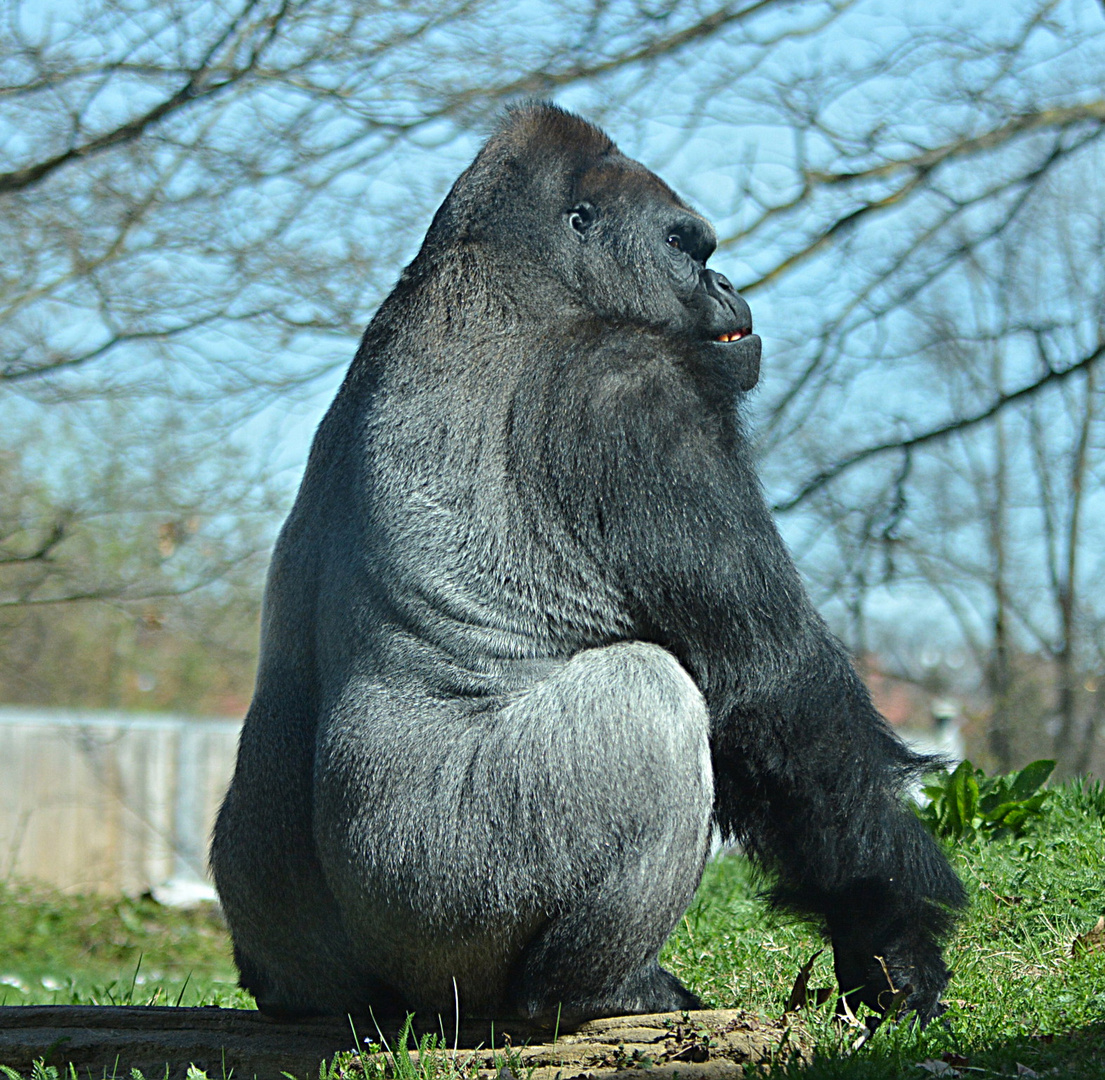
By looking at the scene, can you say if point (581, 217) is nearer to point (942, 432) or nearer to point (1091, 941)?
point (1091, 941)

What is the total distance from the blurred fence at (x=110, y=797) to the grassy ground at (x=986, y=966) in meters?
6.02

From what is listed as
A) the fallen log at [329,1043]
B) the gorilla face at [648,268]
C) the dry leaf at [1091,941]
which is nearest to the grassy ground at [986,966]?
the dry leaf at [1091,941]

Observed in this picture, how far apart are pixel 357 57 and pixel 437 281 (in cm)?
507

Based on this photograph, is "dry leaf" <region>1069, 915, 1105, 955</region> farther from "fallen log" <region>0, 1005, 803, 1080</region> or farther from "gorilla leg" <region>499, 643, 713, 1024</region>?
"gorilla leg" <region>499, 643, 713, 1024</region>

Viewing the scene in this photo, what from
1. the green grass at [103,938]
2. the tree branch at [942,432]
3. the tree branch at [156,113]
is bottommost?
the green grass at [103,938]

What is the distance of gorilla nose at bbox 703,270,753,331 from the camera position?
3281 mm

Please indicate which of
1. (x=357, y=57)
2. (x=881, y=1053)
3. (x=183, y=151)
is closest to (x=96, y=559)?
(x=183, y=151)

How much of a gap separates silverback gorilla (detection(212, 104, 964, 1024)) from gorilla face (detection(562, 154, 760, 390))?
0.69ft

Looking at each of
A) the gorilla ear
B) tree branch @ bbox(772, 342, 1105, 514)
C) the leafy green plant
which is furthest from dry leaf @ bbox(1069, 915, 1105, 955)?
tree branch @ bbox(772, 342, 1105, 514)

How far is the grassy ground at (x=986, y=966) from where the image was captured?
2398 millimetres

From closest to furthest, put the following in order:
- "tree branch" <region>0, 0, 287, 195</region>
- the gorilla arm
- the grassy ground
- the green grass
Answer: the grassy ground
the gorilla arm
"tree branch" <region>0, 0, 287, 195</region>
the green grass

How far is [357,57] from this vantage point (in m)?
7.48

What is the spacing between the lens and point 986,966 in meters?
3.25

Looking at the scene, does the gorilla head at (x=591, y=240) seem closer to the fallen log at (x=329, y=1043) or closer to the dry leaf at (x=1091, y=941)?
the fallen log at (x=329, y=1043)
